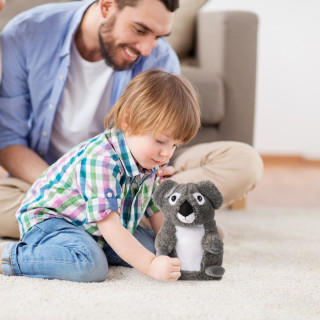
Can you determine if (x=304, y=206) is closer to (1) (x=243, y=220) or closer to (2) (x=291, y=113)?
(1) (x=243, y=220)

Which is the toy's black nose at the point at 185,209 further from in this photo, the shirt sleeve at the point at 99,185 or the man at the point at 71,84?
the man at the point at 71,84

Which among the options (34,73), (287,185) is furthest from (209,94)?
(287,185)

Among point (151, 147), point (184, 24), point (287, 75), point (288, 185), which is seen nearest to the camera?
point (151, 147)

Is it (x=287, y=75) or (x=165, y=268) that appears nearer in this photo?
(x=165, y=268)

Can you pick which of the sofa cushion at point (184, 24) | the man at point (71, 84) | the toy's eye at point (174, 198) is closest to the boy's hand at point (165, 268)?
the toy's eye at point (174, 198)

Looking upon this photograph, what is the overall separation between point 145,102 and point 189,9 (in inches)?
44.5

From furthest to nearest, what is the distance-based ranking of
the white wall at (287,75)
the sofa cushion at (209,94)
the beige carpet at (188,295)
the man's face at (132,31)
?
the white wall at (287,75) < the sofa cushion at (209,94) < the man's face at (132,31) < the beige carpet at (188,295)

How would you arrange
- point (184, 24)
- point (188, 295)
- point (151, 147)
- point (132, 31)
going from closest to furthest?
1. point (188, 295)
2. point (151, 147)
3. point (132, 31)
4. point (184, 24)

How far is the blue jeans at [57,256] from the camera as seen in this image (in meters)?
1.00

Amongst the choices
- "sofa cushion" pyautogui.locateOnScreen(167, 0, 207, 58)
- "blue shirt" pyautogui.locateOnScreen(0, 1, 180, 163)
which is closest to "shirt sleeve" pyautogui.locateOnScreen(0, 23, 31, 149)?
"blue shirt" pyautogui.locateOnScreen(0, 1, 180, 163)

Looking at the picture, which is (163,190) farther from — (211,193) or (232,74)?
(232,74)

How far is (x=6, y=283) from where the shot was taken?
966mm

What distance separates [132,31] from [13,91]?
0.34 metres

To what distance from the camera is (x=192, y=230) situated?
3.32ft
